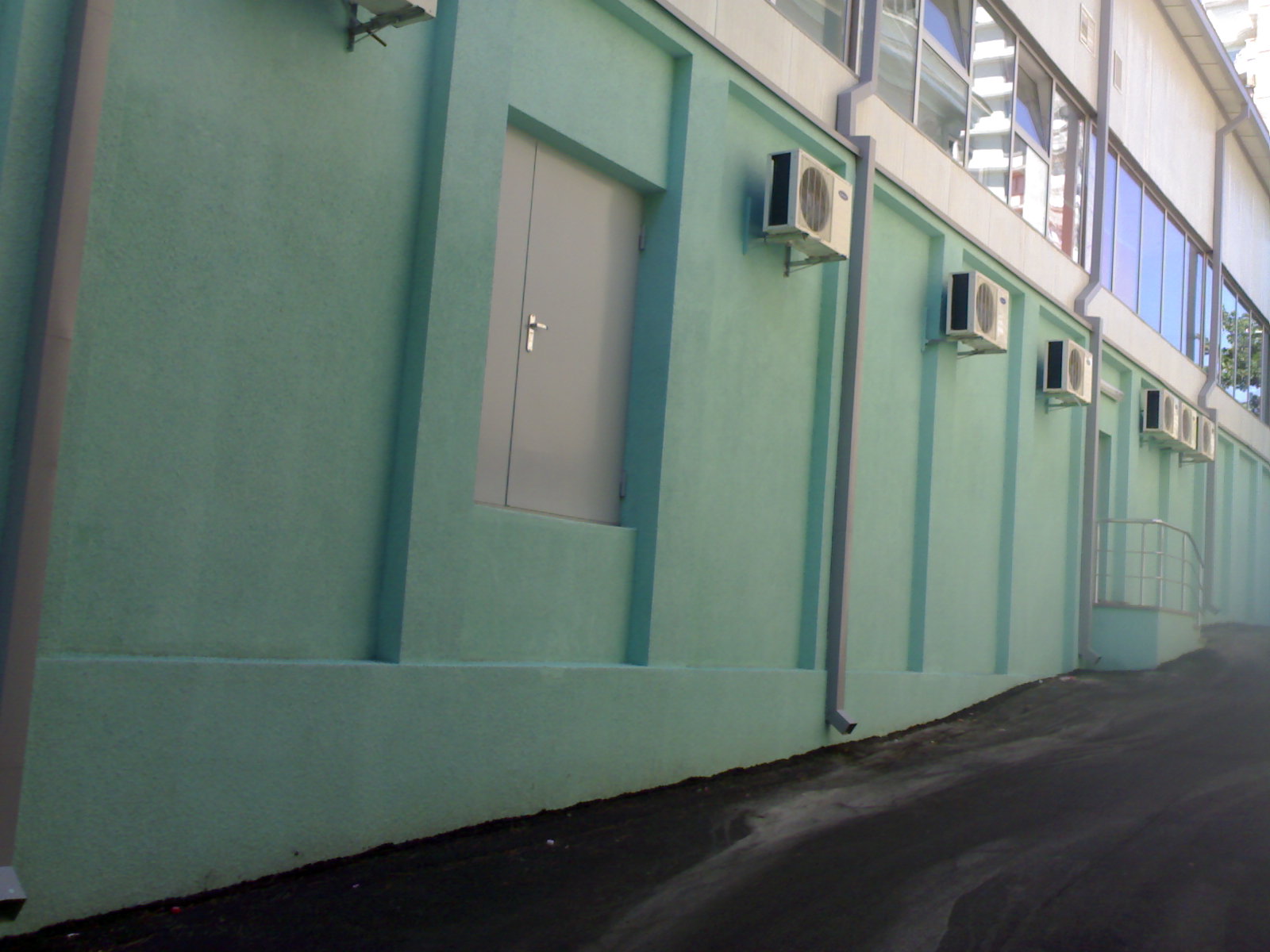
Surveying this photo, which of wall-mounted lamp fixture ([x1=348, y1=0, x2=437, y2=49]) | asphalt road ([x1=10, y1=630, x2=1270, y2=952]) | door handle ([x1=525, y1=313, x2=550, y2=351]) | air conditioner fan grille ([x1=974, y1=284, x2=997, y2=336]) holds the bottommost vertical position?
asphalt road ([x1=10, y1=630, x2=1270, y2=952])

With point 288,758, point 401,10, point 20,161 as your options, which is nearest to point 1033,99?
point 401,10

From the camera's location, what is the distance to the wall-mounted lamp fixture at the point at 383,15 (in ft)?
16.4

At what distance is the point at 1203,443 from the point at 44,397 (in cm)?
1659

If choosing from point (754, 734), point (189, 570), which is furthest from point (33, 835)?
point (754, 734)

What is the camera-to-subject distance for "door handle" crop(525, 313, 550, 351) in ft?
21.1

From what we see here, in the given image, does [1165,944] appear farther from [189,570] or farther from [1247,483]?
[1247,483]

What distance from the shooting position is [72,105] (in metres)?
4.09

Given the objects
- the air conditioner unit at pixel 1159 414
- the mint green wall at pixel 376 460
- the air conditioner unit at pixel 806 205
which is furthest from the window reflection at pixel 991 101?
the air conditioner unit at pixel 1159 414

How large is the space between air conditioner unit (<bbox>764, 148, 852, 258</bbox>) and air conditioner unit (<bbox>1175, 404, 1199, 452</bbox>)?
9.71 metres

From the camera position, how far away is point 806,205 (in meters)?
7.84

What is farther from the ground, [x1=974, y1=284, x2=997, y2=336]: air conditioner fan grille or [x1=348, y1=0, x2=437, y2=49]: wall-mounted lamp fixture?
[x1=974, y1=284, x2=997, y2=336]: air conditioner fan grille

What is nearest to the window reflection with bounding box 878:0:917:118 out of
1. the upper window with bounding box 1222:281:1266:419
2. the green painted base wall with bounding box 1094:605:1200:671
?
the green painted base wall with bounding box 1094:605:1200:671

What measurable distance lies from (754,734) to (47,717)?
4632mm

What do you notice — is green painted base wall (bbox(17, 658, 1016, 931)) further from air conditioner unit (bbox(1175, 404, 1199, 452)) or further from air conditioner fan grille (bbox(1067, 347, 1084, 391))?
air conditioner unit (bbox(1175, 404, 1199, 452))
